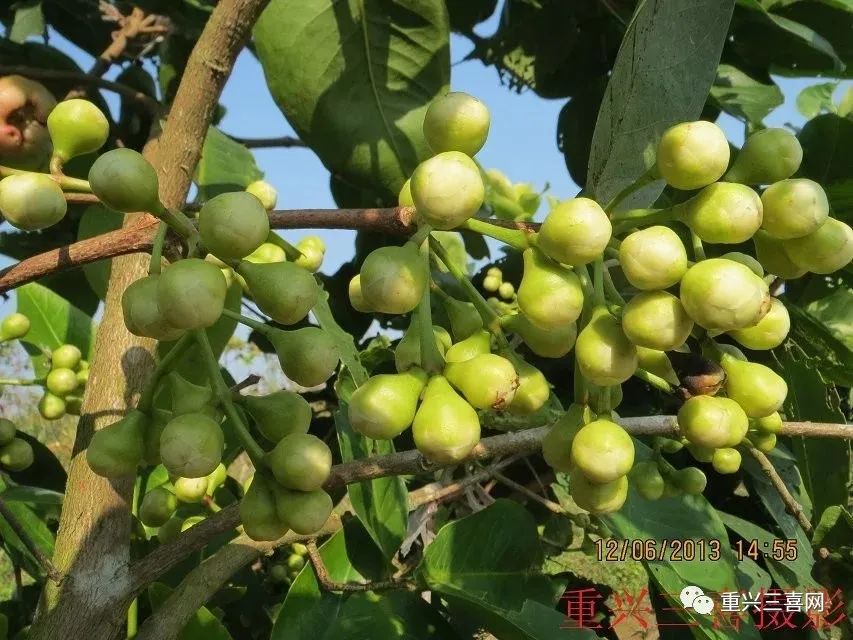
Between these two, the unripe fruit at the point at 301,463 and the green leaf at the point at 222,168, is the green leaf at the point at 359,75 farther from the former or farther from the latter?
the unripe fruit at the point at 301,463

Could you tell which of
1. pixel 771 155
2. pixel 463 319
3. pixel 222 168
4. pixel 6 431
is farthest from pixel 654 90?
pixel 6 431

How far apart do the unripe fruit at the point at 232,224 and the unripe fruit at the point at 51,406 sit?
0.92m

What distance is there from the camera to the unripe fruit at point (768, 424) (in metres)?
→ 0.94

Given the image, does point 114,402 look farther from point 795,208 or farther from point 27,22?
point 27,22

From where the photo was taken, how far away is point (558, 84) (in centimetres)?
187

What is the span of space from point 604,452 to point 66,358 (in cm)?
111

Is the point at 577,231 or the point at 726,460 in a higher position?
the point at 577,231

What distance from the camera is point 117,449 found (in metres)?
0.76

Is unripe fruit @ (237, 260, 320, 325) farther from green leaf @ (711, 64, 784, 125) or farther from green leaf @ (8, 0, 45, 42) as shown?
green leaf @ (8, 0, 45, 42)

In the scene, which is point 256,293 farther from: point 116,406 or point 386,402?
point 116,406

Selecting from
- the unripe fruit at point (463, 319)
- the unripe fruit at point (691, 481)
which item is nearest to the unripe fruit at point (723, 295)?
the unripe fruit at point (463, 319)

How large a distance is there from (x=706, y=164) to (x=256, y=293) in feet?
1.25

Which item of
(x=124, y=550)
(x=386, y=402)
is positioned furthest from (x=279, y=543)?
(x=386, y=402)

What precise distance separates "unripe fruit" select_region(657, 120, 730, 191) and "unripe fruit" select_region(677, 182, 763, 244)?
0.01m
